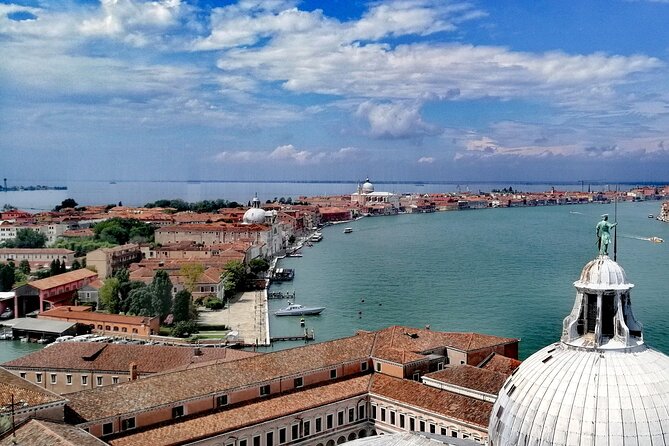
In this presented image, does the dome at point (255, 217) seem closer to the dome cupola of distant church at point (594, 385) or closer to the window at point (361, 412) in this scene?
the window at point (361, 412)

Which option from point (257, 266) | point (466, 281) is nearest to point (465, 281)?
point (466, 281)

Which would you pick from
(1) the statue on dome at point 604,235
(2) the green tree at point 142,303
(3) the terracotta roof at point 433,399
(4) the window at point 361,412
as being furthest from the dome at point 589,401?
(2) the green tree at point 142,303

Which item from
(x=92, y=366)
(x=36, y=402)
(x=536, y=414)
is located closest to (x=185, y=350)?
(x=92, y=366)

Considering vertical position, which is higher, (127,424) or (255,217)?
(255,217)

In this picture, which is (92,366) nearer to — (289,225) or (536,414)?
(536,414)

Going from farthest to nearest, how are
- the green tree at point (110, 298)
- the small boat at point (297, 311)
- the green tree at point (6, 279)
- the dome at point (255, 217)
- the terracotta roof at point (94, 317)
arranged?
the dome at point (255, 217) → the green tree at point (6, 279) → the small boat at point (297, 311) → the green tree at point (110, 298) → the terracotta roof at point (94, 317)

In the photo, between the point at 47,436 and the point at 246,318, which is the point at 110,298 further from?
the point at 47,436
